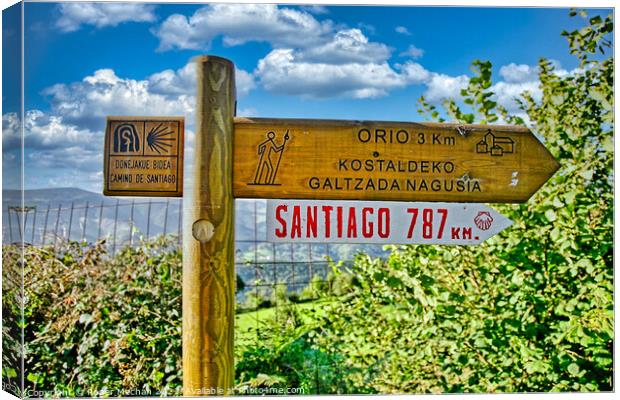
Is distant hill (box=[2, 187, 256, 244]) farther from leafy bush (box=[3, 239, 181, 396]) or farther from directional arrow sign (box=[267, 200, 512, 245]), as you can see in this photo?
directional arrow sign (box=[267, 200, 512, 245])

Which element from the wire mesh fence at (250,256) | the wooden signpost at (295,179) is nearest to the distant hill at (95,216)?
the wire mesh fence at (250,256)

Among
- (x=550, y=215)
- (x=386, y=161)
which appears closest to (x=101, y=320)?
(x=386, y=161)

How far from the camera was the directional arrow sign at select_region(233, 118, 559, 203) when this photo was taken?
1.72 m

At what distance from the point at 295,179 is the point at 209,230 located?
0.85ft

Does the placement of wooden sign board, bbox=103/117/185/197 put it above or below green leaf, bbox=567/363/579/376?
above

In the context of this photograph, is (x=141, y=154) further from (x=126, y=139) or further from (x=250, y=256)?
(x=250, y=256)

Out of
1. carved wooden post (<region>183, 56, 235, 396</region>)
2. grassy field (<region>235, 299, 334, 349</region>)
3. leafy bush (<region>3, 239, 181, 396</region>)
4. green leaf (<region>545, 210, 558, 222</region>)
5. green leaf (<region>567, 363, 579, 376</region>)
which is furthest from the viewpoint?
grassy field (<region>235, 299, 334, 349</region>)

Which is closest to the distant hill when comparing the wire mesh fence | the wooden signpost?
the wire mesh fence

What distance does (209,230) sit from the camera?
5.43ft

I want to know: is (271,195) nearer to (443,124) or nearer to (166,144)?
(166,144)

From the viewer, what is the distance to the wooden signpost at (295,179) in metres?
1.67

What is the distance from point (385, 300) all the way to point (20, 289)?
151 cm

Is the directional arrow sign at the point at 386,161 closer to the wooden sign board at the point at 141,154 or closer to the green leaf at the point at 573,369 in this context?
the wooden sign board at the point at 141,154

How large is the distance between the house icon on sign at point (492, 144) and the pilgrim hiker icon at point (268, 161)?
527 mm
